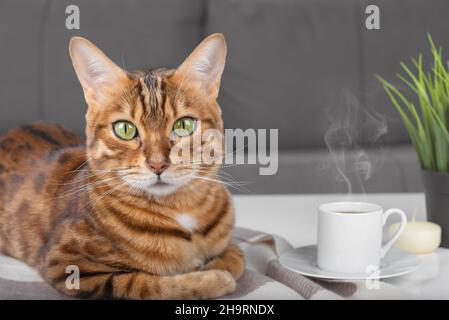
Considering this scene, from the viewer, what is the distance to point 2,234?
1017 mm

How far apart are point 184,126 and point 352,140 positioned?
127 centimetres

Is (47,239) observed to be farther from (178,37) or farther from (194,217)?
(178,37)

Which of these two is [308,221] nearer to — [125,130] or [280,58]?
[125,130]

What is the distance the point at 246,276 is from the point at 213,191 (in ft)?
0.44

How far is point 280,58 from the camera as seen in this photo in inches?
80.4

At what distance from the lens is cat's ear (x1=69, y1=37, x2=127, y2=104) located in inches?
34.5

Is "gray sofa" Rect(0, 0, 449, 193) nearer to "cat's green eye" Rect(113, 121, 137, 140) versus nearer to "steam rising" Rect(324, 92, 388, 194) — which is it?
"steam rising" Rect(324, 92, 388, 194)

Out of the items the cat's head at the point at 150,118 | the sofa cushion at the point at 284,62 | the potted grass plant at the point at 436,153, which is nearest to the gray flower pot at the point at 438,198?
the potted grass plant at the point at 436,153

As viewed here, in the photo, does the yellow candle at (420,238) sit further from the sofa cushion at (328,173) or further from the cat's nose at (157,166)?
the sofa cushion at (328,173)

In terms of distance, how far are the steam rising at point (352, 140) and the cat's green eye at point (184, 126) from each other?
1049 mm

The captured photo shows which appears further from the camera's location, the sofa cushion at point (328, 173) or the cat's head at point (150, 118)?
the sofa cushion at point (328, 173)

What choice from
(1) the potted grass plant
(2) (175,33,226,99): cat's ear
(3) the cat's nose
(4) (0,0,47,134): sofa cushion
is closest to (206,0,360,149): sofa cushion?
(4) (0,0,47,134): sofa cushion

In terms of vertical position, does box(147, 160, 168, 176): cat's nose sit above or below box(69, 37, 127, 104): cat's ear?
below

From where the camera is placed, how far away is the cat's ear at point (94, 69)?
2.87 feet
